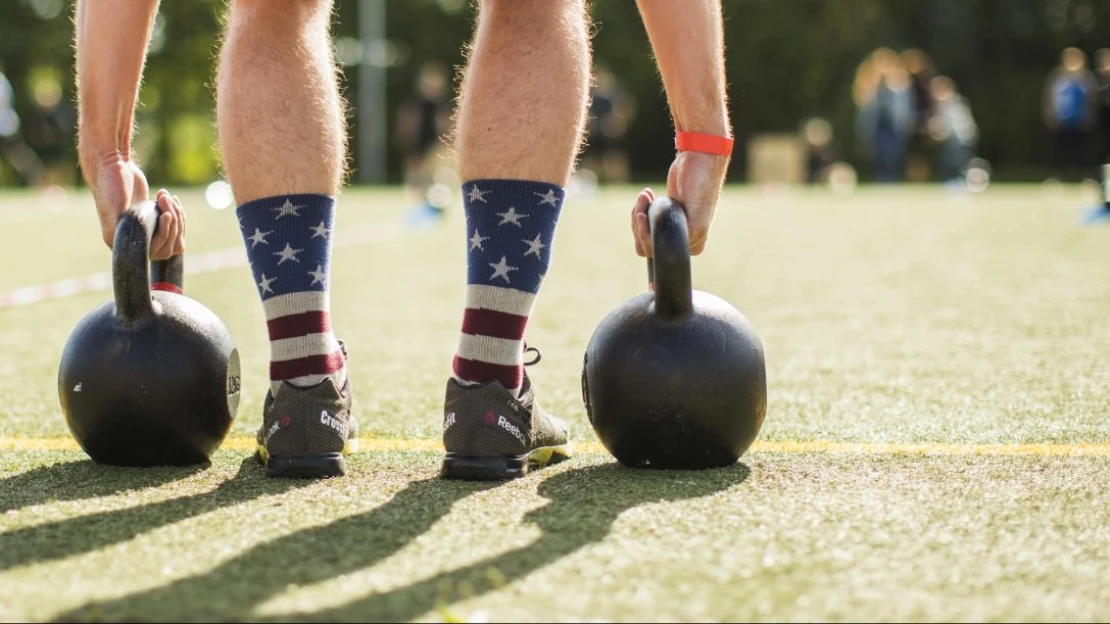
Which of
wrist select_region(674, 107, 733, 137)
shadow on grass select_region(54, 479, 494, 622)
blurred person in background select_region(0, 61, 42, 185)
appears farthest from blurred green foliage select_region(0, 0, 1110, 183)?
shadow on grass select_region(54, 479, 494, 622)

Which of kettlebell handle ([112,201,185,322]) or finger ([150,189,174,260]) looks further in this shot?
finger ([150,189,174,260])

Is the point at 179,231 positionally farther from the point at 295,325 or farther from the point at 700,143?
the point at 700,143

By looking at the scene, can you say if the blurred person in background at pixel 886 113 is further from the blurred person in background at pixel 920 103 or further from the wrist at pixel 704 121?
the wrist at pixel 704 121

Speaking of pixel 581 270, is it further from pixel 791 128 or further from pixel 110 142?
pixel 791 128

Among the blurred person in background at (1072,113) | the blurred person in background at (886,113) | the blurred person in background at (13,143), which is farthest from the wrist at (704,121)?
the blurred person in background at (886,113)

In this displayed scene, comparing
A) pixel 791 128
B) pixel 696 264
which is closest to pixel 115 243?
pixel 696 264

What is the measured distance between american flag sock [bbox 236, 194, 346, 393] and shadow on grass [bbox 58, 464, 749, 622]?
0.29 meters

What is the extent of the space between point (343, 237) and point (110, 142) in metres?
7.21

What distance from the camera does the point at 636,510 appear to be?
193cm

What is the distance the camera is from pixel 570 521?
187 cm

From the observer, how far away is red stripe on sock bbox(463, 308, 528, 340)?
87.4 inches

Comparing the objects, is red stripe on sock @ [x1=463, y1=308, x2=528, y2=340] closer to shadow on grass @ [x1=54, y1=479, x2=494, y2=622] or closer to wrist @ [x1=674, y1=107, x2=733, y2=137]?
shadow on grass @ [x1=54, y1=479, x2=494, y2=622]

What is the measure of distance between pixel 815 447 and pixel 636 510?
59cm

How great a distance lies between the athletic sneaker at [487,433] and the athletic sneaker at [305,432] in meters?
0.18
